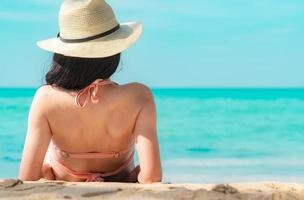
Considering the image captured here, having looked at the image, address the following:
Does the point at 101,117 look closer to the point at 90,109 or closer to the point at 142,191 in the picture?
the point at 90,109

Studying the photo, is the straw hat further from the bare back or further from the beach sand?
the beach sand

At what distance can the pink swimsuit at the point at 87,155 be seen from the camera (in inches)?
118

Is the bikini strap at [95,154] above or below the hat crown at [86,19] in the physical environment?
below

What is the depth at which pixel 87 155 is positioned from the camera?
124 inches

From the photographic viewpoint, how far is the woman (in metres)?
3.02

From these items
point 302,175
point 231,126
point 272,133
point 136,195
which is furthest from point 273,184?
point 231,126

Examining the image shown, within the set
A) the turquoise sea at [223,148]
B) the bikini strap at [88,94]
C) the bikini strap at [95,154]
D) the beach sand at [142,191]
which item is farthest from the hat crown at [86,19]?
the turquoise sea at [223,148]

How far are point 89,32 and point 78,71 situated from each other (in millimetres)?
178

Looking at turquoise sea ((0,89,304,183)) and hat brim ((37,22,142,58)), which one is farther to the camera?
turquoise sea ((0,89,304,183))

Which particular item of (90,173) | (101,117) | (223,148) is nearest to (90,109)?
(101,117)

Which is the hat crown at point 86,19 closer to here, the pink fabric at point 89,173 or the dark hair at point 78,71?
the dark hair at point 78,71

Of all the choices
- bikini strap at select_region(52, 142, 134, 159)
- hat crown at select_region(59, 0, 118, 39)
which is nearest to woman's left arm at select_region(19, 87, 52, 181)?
bikini strap at select_region(52, 142, 134, 159)

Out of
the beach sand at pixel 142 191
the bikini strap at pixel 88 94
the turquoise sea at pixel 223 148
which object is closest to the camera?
the beach sand at pixel 142 191

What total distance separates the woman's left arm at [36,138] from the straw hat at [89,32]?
218 mm
